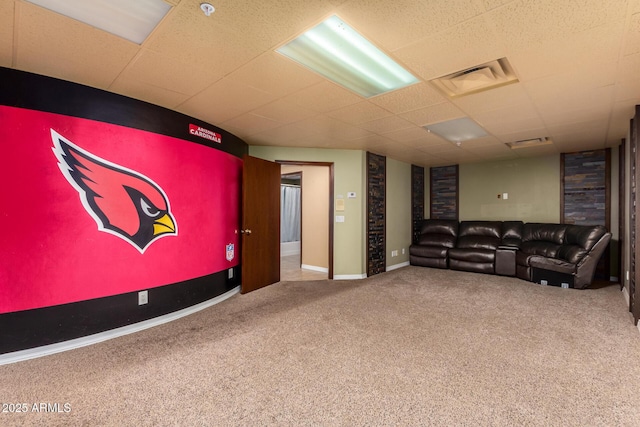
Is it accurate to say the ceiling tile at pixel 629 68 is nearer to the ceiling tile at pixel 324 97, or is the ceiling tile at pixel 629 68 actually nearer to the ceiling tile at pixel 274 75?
the ceiling tile at pixel 324 97

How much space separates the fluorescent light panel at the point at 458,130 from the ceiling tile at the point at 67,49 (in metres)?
3.53

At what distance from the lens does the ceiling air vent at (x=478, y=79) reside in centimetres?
243

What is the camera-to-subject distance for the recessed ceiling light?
12.7 feet

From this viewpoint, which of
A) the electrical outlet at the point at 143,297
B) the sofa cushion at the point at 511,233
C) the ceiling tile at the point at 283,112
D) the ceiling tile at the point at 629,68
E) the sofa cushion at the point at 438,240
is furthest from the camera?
the sofa cushion at the point at 438,240

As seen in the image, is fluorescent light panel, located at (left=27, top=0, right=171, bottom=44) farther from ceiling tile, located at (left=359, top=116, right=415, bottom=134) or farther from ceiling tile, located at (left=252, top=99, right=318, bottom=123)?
ceiling tile, located at (left=359, top=116, right=415, bottom=134)

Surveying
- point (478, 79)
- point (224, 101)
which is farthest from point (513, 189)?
point (224, 101)

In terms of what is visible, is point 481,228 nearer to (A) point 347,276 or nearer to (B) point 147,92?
(A) point 347,276

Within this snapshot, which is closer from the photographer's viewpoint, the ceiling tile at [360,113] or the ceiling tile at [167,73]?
the ceiling tile at [167,73]

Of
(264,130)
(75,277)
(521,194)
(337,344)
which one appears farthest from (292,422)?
(521,194)

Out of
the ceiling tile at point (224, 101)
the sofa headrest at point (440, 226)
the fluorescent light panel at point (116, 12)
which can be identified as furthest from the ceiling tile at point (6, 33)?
the sofa headrest at point (440, 226)

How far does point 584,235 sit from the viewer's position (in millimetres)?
4715

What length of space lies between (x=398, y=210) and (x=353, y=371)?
471 centimetres

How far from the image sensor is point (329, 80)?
2576mm

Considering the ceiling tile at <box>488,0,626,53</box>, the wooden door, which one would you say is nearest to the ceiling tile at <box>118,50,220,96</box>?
the wooden door
